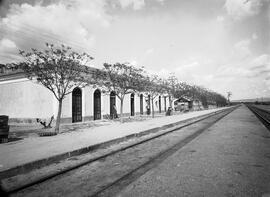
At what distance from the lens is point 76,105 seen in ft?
61.6

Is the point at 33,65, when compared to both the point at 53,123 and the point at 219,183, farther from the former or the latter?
the point at 219,183

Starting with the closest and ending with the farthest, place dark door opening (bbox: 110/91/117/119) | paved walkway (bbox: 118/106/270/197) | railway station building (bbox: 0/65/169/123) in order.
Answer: paved walkway (bbox: 118/106/270/197) < railway station building (bbox: 0/65/169/123) < dark door opening (bbox: 110/91/117/119)

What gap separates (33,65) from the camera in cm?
996

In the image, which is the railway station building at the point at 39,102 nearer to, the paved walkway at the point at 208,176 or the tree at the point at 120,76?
Answer: the tree at the point at 120,76

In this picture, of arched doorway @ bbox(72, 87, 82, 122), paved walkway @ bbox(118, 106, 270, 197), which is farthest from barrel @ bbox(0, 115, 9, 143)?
arched doorway @ bbox(72, 87, 82, 122)

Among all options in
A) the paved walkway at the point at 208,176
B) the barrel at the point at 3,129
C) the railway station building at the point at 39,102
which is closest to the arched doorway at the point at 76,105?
the railway station building at the point at 39,102

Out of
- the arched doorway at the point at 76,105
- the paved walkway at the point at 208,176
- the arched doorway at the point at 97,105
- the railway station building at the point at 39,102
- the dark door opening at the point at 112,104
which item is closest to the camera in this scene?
the paved walkway at the point at 208,176

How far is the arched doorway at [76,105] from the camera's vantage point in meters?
18.5

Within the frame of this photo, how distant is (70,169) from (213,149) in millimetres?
4886

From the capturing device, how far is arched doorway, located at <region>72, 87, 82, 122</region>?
1845 centimetres

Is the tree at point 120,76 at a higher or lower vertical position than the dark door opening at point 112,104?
higher

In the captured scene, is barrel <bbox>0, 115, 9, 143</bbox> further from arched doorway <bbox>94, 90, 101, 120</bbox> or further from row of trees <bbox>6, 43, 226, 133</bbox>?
arched doorway <bbox>94, 90, 101, 120</bbox>

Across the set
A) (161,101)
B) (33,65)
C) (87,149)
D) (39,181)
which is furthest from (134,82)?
(161,101)

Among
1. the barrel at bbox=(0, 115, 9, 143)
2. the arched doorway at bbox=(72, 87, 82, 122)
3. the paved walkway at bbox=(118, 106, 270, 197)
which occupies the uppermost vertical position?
the arched doorway at bbox=(72, 87, 82, 122)
